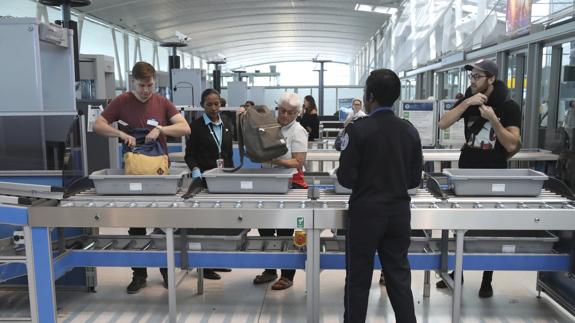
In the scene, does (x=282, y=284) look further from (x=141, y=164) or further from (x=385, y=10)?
(x=385, y=10)

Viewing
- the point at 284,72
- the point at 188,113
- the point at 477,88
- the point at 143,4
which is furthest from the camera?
the point at 284,72

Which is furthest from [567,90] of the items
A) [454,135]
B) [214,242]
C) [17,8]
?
[17,8]

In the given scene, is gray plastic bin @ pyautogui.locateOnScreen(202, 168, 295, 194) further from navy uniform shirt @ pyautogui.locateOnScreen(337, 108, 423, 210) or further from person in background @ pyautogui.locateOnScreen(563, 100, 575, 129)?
person in background @ pyautogui.locateOnScreen(563, 100, 575, 129)

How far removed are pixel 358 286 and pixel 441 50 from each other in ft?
27.6

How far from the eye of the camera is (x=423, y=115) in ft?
20.9

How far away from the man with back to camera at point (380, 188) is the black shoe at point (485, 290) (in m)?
1.35

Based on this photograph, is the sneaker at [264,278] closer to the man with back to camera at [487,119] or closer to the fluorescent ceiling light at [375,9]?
the man with back to camera at [487,119]

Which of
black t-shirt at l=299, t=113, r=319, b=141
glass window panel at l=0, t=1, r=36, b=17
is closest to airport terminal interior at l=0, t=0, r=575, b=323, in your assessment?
black t-shirt at l=299, t=113, r=319, b=141

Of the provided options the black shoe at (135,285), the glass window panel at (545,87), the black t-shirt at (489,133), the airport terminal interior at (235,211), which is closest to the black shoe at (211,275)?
the airport terminal interior at (235,211)

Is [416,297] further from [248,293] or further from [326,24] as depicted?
[326,24]

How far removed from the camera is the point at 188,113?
21.4ft

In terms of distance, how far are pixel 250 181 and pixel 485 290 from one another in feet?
6.32

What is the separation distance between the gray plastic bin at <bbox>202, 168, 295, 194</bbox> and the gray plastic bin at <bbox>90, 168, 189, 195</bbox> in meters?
0.19

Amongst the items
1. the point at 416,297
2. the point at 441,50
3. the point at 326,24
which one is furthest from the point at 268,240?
the point at 326,24
